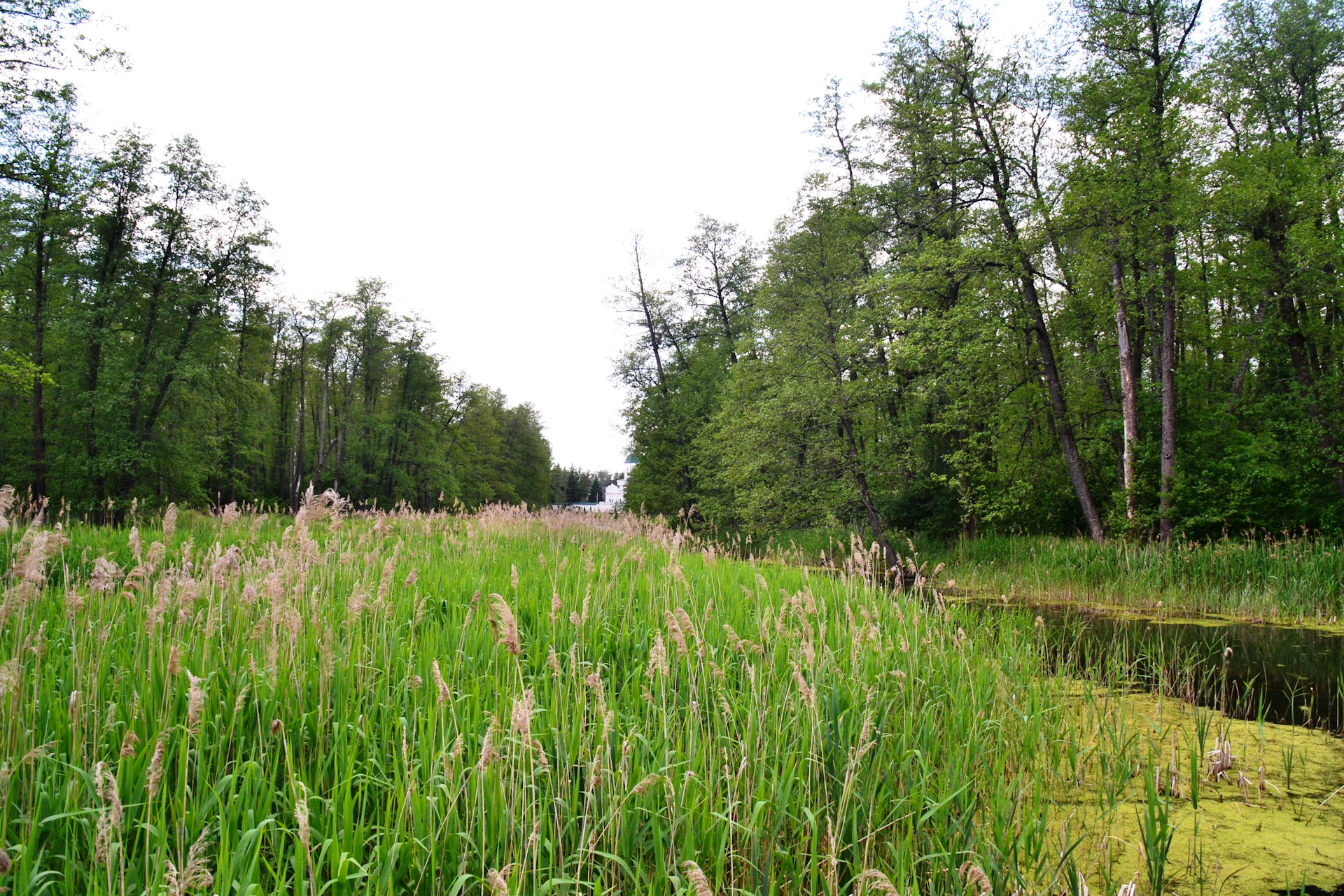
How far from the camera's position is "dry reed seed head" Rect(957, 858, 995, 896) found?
141 centimetres

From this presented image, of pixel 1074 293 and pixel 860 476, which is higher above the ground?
pixel 1074 293

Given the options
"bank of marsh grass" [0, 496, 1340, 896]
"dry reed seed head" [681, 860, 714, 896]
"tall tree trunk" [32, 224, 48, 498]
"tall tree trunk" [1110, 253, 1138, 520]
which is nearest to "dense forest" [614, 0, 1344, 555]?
"tall tree trunk" [1110, 253, 1138, 520]

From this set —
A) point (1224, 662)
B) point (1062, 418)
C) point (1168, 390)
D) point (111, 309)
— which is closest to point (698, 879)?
point (1224, 662)

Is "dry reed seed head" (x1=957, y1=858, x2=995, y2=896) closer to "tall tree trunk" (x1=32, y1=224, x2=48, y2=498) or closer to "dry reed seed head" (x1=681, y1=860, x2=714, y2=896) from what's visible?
"dry reed seed head" (x1=681, y1=860, x2=714, y2=896)

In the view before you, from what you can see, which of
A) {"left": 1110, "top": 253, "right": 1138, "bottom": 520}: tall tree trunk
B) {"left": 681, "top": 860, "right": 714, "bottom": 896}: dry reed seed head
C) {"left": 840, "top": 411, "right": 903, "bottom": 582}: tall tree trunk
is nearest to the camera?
{"left": 681, "top": 860, "right": 714, "bottom": 896}: dry reed seed head

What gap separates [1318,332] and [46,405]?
3819 centimetres

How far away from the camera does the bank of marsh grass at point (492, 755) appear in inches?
72.7

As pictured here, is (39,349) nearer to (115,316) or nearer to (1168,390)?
(115,316)

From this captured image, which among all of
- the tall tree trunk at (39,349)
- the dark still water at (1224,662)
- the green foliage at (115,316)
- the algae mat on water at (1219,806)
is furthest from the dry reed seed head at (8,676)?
the tall tree trunk at (39,349)

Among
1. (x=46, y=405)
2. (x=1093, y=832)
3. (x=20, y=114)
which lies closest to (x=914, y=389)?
(x=1093, y=832)

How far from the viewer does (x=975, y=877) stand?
1.99 meters

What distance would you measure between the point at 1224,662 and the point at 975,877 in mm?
5575

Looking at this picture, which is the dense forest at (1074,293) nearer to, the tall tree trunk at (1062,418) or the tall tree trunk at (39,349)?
the tall tree trunk at (1062,418)

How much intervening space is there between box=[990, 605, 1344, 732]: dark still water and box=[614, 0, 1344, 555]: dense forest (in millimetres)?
6640
